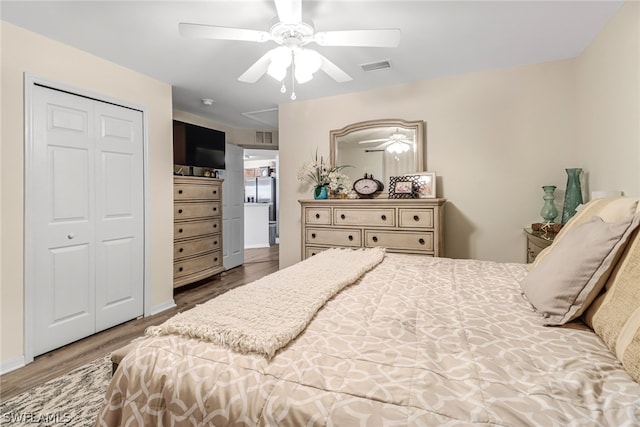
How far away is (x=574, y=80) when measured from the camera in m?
2.71

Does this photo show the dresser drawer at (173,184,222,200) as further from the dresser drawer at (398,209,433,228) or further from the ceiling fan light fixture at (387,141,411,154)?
the dresser drawer at (398,209,433,228)

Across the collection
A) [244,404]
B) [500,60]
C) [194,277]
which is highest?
[500,60]

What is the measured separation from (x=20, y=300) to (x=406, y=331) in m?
2.78

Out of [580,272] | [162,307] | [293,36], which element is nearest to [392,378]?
[580,272]

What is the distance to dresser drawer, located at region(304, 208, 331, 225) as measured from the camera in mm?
3273

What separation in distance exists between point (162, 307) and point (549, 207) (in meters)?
3.93

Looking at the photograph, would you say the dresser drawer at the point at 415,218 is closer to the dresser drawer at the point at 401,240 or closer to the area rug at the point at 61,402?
the dresser drawer at the point at 401,240

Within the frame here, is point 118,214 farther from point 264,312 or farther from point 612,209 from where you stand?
point 612,209

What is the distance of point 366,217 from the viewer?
10.2 feet

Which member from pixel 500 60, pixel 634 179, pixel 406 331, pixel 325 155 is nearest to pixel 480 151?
pixel 500 60

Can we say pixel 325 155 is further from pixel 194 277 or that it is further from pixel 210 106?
pixel 194 277

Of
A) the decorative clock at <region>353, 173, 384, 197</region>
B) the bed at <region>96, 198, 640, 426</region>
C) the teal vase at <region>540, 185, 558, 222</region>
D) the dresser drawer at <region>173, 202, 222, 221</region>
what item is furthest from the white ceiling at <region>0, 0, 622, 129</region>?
the bed at <region>96, 198, 640, 426</region>

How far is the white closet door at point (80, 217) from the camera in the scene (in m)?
2.31

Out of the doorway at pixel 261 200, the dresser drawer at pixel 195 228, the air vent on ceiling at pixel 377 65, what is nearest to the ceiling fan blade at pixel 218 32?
the air vent on ceiling at pixel 377 65
